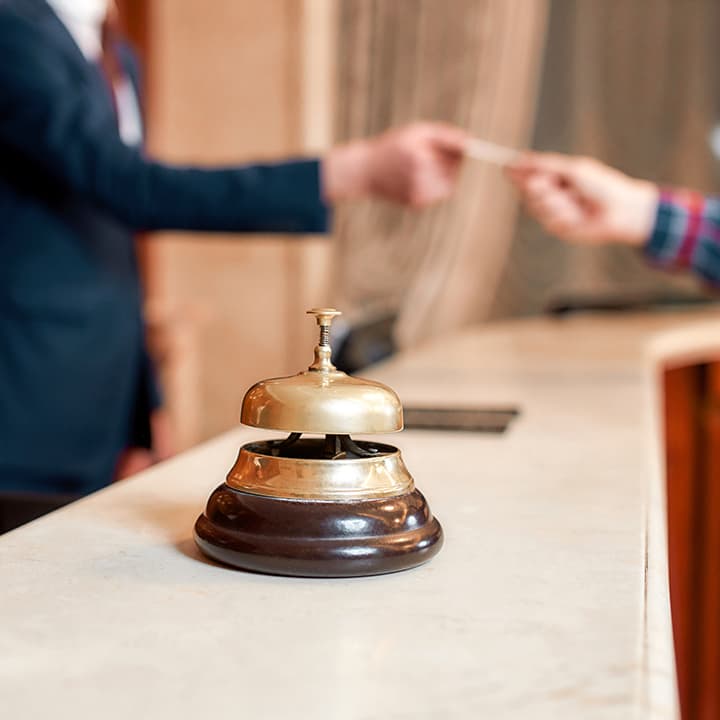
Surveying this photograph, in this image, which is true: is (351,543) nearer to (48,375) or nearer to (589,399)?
(589,399)

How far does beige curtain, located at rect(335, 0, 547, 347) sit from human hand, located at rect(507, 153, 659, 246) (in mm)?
1027

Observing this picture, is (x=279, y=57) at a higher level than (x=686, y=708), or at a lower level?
higher

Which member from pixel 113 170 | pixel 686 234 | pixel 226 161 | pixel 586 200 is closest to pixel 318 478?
pixel 113 170

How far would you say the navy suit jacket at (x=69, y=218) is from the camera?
1640mm

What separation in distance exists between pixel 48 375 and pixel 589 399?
0.90 meters

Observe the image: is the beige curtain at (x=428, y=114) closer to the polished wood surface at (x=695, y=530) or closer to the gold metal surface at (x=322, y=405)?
the polished wood surface at (x=695, y=530)

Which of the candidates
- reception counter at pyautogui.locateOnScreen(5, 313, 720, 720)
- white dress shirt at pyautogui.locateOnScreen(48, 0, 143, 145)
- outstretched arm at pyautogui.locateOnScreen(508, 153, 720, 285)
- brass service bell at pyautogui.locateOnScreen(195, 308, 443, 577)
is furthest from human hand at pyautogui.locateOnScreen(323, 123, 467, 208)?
brass service bell at pyautogui.locateOnScreen(195, 308, 443, 577)

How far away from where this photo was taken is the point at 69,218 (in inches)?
68.9

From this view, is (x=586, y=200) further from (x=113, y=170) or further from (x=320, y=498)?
(x=320, y=498)

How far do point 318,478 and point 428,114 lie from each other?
2893mm

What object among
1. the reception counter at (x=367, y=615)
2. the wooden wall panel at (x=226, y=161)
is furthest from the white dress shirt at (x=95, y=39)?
the wooden wall panel at (x=226, y=161)

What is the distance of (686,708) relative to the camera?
2457 millimetres

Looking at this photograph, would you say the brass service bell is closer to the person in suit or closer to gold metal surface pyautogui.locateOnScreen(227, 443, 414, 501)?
gold metal surface pyautogui.locateOnScreen(227, 443, 414, 501)

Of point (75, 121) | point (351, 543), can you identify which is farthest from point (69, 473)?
point (351, 543)
